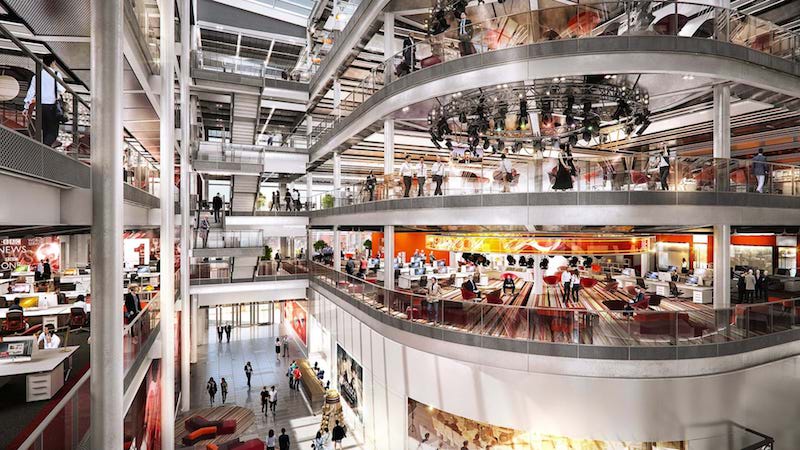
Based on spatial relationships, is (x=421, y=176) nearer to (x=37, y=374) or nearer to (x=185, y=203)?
(x=37, y=374)

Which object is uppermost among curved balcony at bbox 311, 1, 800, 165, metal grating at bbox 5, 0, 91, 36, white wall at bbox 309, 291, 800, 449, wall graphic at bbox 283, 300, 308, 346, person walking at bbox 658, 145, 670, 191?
curved balcony at bbox 311, 1, 800, 165

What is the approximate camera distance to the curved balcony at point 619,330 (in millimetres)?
8531

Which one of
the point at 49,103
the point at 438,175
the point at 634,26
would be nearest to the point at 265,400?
the point at 438,175

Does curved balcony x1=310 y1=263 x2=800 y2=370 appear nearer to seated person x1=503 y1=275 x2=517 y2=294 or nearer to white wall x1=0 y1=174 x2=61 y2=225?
seated person x1=503 y1=275 x2=517 y2=294

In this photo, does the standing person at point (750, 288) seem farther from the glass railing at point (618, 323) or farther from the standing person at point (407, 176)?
the standing person at point (407, 176)

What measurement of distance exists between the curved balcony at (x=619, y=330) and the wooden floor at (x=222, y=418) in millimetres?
8216

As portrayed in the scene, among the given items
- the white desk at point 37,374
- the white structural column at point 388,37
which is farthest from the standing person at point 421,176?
the white desk at point 37,374

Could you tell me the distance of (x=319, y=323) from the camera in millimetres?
19703

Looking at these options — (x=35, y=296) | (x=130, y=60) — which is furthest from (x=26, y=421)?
(x=35, y=296)

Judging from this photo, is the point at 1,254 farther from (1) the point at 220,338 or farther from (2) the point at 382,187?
(2) the point at 382,187

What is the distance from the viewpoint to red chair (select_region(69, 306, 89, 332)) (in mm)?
9328

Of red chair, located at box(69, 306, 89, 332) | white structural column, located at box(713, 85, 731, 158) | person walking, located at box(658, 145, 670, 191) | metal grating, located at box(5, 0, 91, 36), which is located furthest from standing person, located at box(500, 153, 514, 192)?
red chair, located at box(69, 306, 89, 332)

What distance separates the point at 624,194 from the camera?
29.2ft

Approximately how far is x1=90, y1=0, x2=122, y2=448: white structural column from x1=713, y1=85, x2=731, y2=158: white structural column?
37.9 ft
